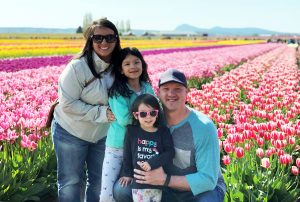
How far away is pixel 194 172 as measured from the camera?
323cm

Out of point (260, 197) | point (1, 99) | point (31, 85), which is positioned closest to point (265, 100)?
point (260, 197)

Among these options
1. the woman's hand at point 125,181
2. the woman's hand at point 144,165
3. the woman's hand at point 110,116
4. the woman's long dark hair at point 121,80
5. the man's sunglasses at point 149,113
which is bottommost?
the woman's hand at point 125,181

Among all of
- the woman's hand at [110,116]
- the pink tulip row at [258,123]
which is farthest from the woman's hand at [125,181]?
the pink tulip row at [258,123]

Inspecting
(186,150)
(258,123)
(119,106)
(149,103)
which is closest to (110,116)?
(119,106)

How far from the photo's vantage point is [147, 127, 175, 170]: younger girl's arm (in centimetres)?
312

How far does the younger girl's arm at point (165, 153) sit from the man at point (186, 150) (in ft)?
0.16

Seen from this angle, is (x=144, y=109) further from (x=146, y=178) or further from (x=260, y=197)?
(x=260, y=197)

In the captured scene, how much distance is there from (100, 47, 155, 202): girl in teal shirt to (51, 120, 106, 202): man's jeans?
41 cm

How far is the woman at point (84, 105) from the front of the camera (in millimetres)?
3547

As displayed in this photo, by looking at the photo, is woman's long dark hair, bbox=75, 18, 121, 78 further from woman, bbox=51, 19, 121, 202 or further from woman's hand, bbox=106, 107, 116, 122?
woman's hand, bbox=106, 107, 116, 122

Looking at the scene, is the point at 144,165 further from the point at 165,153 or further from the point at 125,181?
the point at 125,181

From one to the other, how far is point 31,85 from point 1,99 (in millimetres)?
2827

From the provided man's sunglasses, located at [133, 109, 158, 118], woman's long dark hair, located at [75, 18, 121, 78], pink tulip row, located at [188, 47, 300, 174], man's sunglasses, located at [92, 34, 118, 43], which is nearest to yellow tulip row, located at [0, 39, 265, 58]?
pink tulip row, located at [188, 47, 300, 174]

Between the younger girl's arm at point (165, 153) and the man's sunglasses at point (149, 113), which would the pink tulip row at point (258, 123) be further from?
the man's sunglasses at point (149, 113)
